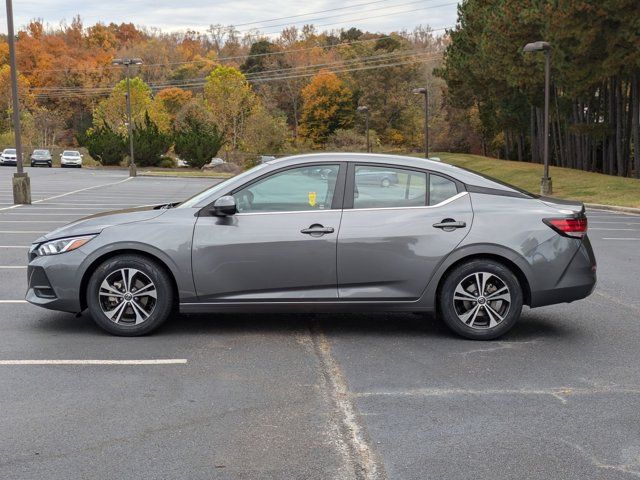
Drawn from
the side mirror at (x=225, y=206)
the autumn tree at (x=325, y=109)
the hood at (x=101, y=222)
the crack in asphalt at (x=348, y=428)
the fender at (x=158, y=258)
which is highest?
the autumn tree at (x=325, y=109)

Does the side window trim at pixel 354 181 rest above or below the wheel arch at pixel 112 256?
above

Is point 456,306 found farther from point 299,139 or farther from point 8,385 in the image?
point 299,139

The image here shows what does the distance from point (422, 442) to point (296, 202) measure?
9.76 feet

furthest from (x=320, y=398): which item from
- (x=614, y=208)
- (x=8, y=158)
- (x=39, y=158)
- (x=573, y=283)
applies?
(x=8, y=158)

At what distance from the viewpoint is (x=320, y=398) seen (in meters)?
5.30

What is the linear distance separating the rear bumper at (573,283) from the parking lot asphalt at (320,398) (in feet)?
1.25

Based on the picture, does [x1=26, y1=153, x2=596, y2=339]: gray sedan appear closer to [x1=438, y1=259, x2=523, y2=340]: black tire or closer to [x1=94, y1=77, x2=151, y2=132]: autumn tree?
[x1=438, y1=259, x2=523, y2=340]: black tire

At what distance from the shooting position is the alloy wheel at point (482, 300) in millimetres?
6902

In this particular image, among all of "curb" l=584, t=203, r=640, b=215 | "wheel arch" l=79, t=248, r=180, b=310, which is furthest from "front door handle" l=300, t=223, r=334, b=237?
"curb" l=584, t=203, r=640, b=215

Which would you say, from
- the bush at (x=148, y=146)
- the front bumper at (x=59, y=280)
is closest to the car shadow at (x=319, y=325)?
the front bumper at (x=59, y=280)

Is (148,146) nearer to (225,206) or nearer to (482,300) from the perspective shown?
(225,206)

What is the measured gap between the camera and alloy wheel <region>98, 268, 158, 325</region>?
6906mm

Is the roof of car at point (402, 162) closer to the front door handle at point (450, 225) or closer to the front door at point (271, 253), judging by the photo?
the front door at point (271, 253)

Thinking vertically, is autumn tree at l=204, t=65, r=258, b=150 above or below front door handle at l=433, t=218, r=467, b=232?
above
